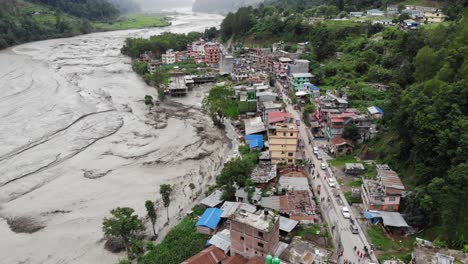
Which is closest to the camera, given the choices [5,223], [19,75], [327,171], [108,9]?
[5,223]

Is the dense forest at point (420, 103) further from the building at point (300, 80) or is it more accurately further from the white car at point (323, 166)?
the white car at point (323, 166)

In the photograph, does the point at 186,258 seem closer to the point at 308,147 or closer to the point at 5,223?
the point at 5,223

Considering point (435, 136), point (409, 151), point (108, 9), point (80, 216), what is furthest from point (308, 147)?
point (108, 9)

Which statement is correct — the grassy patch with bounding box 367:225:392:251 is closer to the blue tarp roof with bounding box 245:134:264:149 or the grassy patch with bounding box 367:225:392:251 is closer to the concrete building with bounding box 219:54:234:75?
the blue tarp roof with bounding box 245:134:264:149

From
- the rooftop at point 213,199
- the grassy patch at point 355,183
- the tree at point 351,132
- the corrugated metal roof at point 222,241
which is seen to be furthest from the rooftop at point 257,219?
the tree at point 351,132

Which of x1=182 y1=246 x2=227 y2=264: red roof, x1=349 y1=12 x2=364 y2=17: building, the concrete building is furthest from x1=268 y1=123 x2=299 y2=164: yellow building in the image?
x1=349 y1=12 x2=364 y2=17: building

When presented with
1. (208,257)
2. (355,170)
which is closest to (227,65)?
(355,170)

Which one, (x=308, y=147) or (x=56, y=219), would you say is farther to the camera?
(x=308, y=147)
